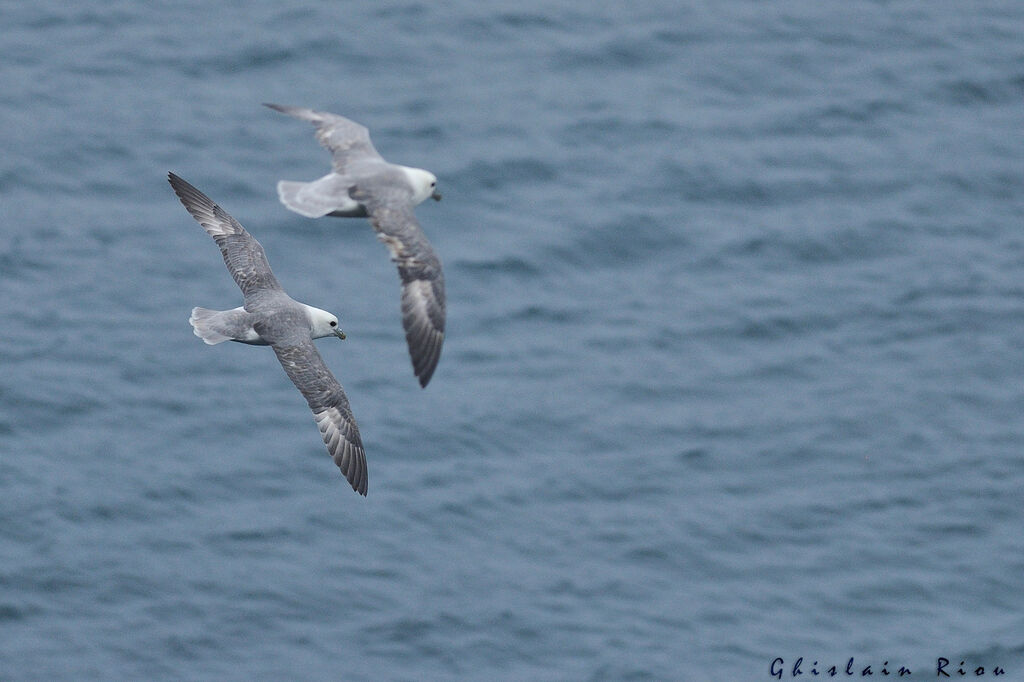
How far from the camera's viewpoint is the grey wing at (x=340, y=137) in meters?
15.0

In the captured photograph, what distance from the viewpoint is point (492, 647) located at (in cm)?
2302

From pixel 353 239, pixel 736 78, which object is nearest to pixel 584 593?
pixel 353 239

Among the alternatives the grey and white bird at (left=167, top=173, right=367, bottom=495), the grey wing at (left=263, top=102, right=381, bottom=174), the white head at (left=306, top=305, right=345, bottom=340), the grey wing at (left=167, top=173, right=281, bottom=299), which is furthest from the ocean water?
the grey wing at (left=263, top=102, right=381, bottom=174)

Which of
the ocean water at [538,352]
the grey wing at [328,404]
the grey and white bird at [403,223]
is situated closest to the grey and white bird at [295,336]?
the grey wing at [328,404]

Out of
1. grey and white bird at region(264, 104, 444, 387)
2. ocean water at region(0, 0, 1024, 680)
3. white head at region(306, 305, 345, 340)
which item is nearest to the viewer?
grey and white bird at region(264, 104, 444, 387)

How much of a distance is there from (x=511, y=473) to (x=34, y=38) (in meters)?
12.5

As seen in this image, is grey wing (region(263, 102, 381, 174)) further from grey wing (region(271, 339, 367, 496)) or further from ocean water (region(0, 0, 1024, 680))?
ocean water (region(0, 0, 1024, 680))

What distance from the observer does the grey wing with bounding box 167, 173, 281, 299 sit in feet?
49.1

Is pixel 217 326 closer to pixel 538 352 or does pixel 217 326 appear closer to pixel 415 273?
pixel 415 273

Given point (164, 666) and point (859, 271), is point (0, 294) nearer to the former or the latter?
point (164, 666)

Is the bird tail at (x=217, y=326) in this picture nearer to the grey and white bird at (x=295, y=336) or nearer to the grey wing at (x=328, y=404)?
the grey and white bird at (x=295, y=336)

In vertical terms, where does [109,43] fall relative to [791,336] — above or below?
above

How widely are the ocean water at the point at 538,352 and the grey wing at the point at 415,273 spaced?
9.79 m

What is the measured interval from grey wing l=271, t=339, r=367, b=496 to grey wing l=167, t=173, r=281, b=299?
0.72 meters
